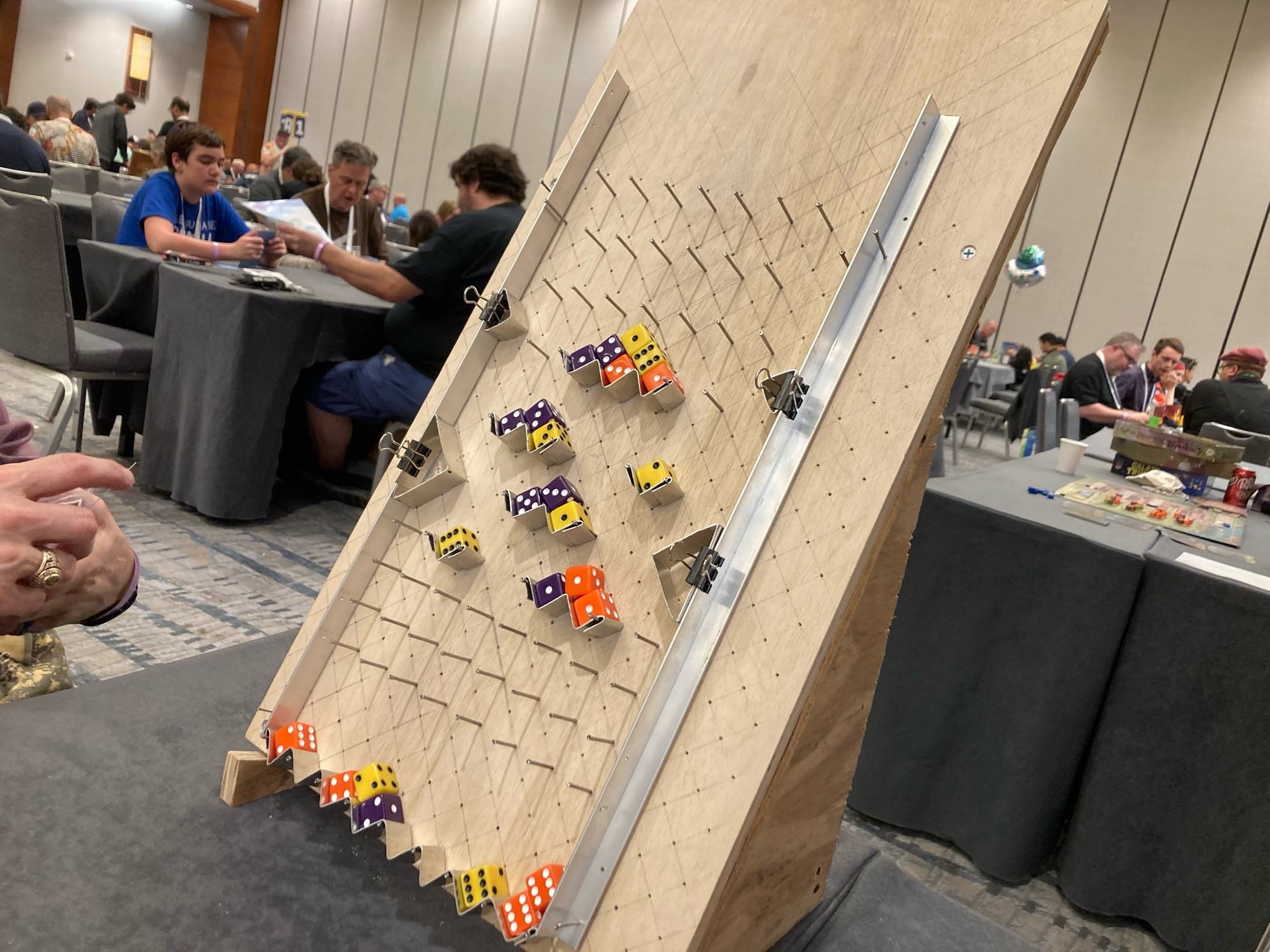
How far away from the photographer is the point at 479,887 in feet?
3.43

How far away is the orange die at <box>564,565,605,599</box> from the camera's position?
1126mm

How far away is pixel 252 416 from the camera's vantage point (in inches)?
130

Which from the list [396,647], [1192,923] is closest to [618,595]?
[396,647]

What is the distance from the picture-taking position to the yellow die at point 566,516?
45.6 inches

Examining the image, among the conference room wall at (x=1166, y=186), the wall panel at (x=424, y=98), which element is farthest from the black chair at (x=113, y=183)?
the conference room wall at (x=1166, y=186)

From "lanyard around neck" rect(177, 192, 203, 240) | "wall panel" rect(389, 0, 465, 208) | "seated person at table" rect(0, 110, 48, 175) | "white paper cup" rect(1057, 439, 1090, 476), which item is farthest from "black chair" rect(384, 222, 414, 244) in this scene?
"white paper cup" rect(1057, 439, 1090, 476)

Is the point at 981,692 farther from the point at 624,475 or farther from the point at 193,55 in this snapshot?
the point at 193,55

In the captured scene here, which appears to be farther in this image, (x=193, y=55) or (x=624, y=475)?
(x=193, y=55)

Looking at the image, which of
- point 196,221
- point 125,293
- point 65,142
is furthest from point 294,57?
point 125,293

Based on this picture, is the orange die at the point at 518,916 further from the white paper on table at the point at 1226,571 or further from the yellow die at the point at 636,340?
the white paper on table at the point at 1226,571

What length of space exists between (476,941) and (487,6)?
1444cm

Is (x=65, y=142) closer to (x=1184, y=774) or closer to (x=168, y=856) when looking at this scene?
(x=168, y=856)

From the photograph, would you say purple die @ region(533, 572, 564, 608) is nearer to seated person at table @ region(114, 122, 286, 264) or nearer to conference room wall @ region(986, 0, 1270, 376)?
seated person at table @ region(114, 122, 286, 264)

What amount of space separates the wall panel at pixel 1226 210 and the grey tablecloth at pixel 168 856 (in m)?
11.0
